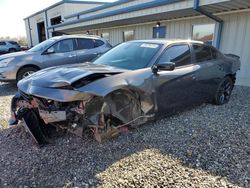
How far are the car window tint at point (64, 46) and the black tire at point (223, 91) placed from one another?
5.08 meters

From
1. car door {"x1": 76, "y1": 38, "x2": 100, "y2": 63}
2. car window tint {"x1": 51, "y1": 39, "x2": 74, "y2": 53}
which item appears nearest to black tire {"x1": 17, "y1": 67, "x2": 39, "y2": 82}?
car window tint {"x1": 51, "y1": 39, "x2": 74, "y2": 53}

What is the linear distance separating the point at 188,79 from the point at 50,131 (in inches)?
106

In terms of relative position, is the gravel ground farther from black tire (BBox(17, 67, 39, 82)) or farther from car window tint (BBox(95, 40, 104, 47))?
car window tint (BBox(95, 40, 104, 47))

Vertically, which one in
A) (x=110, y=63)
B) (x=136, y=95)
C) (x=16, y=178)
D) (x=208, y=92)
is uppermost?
(x=110, y=63)

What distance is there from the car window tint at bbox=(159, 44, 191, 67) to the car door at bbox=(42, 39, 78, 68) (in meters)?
4.48

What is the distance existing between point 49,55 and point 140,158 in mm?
5555

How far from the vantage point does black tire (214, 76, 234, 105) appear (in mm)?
5219

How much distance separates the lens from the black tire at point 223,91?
17.1 ft

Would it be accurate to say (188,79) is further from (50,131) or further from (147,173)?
(50,131)

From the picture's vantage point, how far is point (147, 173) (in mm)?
2697

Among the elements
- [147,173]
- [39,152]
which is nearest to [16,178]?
[39,152]

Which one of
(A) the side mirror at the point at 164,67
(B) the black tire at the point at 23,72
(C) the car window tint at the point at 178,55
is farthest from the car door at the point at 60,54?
(A) the side mirror at the point at 164,67

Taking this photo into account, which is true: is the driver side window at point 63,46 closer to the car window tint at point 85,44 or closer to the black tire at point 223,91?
the car window tint at point 85,44

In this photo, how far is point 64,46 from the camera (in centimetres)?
762
